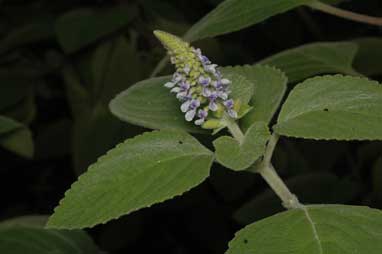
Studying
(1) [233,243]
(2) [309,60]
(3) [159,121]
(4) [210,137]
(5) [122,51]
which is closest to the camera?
(1) [233,243]

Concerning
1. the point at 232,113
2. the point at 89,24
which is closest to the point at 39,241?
the point at 232,113

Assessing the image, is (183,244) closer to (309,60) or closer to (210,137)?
(309,60)

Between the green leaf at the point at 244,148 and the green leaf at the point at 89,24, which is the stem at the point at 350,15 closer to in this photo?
the green leaf at the point at 244,148

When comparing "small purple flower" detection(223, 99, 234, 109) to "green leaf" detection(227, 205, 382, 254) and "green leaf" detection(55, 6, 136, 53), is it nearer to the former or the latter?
"green leaf" detection(227, 205, 382, 254)

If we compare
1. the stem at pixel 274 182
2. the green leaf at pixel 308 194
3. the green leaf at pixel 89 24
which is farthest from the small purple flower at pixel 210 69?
the green leaf at pixel 89 24

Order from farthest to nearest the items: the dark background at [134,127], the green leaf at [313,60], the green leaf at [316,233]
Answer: the dark background at [134,127], the green leaf at [313,60], the green leaf at [316,233]

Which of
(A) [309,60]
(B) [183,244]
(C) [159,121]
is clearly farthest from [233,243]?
(B) [183,244]

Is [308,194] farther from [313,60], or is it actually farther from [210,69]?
[210,69]
